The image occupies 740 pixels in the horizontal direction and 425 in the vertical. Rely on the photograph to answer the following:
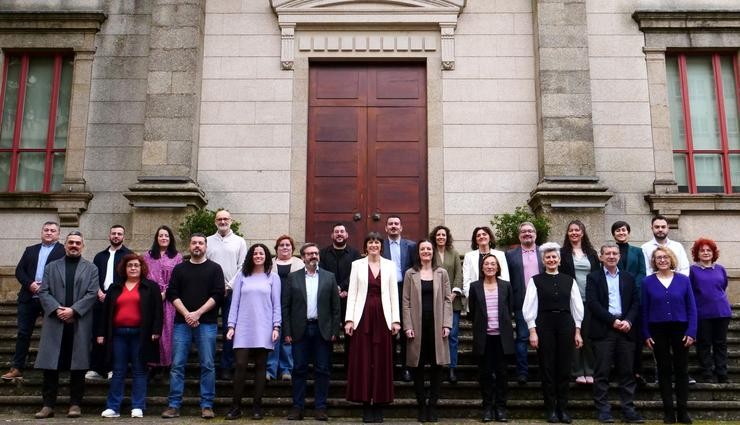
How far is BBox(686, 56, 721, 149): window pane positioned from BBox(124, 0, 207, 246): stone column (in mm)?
8043

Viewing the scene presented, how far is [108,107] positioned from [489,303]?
24.6 ft

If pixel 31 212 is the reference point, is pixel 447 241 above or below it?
below

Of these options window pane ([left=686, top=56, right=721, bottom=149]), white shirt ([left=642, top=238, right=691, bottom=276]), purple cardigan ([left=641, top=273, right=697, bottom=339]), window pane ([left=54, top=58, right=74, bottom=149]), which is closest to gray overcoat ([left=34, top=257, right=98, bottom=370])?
window pane ([left=54, top=58, right=74, bottom=149])

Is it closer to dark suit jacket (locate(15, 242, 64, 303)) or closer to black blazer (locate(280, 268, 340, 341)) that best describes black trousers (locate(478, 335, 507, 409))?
black blazer (locate(280, 268, 340, 341))

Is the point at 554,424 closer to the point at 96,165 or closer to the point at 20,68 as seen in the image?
the point at 96,165

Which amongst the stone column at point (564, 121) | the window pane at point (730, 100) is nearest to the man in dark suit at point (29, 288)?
the stone column at point (564, 121)

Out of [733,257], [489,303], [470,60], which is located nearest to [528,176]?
[470,60]

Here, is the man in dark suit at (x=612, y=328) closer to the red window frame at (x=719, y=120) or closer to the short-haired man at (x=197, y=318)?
the short-haired man at (x=197, y=318)

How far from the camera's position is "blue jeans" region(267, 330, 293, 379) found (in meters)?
8.27

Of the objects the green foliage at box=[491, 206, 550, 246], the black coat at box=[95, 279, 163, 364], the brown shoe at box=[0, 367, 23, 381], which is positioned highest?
the green foliage at box=[491, 206, 550, 246]

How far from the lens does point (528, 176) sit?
39.2 ft

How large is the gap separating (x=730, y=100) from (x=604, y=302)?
631 cm

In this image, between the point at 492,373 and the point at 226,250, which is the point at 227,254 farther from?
the point at 492,373

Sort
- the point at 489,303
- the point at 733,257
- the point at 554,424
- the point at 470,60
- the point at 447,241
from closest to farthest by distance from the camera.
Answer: the point at 554,424, the point at 489,303, the point at 447,241, the point at 733,257, the point at 470,60
